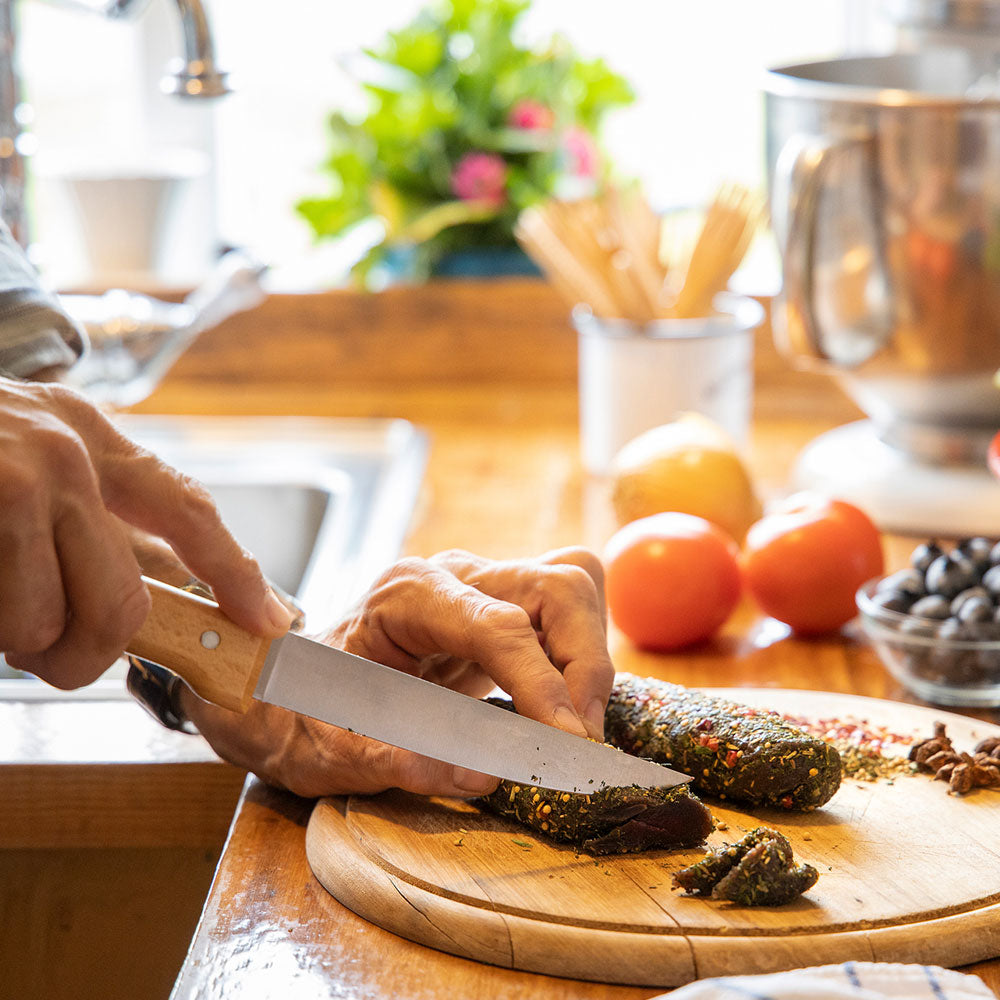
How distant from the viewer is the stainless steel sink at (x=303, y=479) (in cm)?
144

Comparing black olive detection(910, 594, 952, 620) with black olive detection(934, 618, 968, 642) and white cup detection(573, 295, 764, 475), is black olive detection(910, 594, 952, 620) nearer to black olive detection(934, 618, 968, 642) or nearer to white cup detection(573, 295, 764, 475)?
black olive detection(934, 618, 968, 642)

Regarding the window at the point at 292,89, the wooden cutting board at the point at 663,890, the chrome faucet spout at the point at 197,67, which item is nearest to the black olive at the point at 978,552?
the wooden cutting board at the point at 663,890

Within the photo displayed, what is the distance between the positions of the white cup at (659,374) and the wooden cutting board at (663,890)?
800 mm

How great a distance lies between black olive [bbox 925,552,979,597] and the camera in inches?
39.6

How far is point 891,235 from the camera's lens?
4.14 feet

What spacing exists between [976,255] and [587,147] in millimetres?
890

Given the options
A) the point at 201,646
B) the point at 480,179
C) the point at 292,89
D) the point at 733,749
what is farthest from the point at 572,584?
the point at 292,89

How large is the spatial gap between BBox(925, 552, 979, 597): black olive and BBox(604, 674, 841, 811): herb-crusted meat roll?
0.82 feet

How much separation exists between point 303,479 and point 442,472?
6.5 inches

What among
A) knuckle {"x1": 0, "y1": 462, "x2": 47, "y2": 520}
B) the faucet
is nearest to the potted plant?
the faucet

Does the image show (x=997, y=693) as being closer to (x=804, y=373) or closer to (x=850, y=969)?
(x=850, y=969)

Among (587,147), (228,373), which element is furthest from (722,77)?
(228,373)

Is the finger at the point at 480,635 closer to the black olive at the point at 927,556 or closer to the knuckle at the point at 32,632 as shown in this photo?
the knuckle at the point at 32,632

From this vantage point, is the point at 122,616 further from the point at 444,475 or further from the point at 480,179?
the point at 480,179
